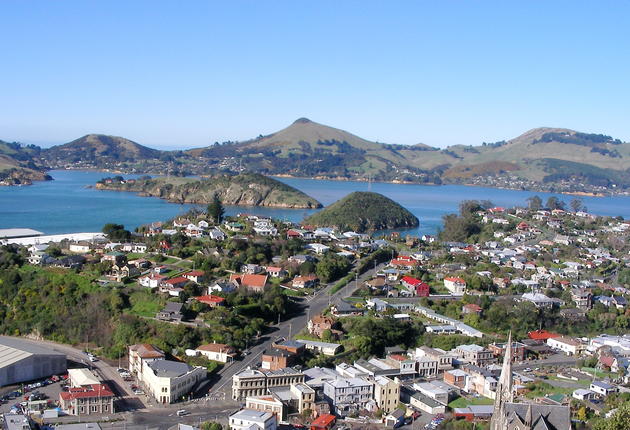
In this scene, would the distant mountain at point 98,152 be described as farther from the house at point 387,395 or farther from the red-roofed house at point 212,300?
the house at point 387,395

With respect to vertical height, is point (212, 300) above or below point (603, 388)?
above

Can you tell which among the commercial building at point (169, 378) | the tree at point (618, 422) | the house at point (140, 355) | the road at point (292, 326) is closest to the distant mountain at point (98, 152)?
the road at point (292, 326)

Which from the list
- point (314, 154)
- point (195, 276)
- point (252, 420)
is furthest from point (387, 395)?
point (314, 154)

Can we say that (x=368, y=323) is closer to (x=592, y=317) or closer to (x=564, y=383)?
(x=564, y=383)

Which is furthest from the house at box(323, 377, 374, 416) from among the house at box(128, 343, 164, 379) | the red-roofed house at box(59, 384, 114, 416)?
the red-roofed house at box(59, 384, 114, 416)

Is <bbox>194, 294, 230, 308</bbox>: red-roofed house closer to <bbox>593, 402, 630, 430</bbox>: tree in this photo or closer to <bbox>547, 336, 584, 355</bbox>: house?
<bbox>547, 336, 584, 355</bbox>: house

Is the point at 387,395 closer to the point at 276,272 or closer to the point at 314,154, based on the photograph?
the point at 276,272
